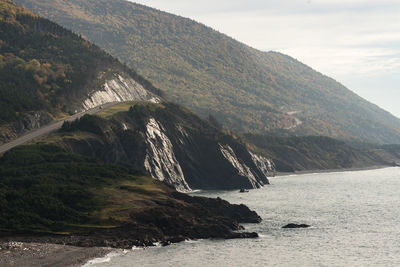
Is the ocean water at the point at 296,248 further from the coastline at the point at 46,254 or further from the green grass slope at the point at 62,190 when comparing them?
the green grass slope at the point at 62,190

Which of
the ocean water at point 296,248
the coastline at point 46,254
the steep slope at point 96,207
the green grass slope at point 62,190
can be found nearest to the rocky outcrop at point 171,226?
the steep slope at point 96,207

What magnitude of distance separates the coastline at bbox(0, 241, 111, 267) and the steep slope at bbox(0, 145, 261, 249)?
3.67 m

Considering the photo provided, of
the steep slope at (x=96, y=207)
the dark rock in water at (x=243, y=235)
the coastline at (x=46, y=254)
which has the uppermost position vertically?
the steep slope at (x=96, y=207)

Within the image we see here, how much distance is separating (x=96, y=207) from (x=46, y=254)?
28.6m

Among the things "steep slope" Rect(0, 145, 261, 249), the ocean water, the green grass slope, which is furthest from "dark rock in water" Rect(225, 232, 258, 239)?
the green grass slope

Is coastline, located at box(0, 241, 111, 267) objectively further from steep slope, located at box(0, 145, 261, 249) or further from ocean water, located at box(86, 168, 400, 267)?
steep slope, located at box(0, 145, 261, 249)

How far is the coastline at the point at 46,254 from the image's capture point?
308 feet

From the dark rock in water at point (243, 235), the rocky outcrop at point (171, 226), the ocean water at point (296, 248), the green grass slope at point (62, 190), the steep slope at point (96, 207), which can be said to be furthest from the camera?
the dark rock in water at point (243, 235)

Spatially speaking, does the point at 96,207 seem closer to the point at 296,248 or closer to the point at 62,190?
the point at 62,190

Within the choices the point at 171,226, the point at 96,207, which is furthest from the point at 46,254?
the point at 171,226

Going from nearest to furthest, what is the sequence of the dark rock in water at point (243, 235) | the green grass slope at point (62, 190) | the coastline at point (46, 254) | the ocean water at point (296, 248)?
the coastline at point (46, 254)
the ocean water at point (296, 248)
the green grass slope at point (62, 190)
the dark rock in water at point (243, 235)

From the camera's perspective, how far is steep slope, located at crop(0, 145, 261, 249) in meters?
113

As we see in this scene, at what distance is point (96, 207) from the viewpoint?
12662cm

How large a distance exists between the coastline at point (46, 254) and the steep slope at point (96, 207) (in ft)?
12.1
